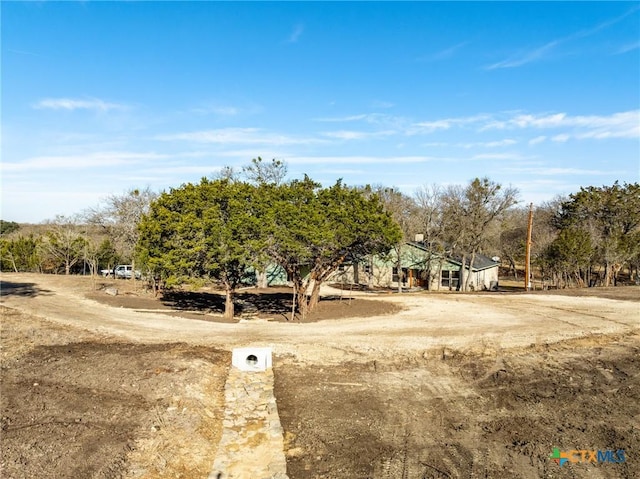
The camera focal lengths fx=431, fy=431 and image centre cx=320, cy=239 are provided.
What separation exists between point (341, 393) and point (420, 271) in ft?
95.9

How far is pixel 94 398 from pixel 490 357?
1055cm

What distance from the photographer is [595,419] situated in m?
8.79

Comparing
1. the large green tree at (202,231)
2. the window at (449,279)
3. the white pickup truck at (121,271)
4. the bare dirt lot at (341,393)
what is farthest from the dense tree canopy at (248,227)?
the white pickup truck at (121,271)

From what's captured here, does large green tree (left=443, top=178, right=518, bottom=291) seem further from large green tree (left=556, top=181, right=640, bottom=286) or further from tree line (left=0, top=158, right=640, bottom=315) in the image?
large green tree (left=556, top=181, right=640, bottom=286)

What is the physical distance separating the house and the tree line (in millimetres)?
668

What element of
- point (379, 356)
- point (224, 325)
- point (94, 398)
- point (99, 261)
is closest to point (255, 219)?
point (224, 325)

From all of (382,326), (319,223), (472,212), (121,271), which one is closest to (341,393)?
(382,326)

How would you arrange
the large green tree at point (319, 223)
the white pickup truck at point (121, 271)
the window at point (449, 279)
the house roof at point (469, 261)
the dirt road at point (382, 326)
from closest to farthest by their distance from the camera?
1. the dirt road at point (382, 326)
2. the large green tree at point (319, 223)
3. the house roof at point (469, 261)
4. the window at point (449, 279)
5. the white pickup truck at point (121, 271)

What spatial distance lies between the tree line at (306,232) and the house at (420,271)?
2.19 feet

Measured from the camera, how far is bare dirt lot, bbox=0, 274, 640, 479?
698cm

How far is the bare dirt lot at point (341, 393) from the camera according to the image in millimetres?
6980

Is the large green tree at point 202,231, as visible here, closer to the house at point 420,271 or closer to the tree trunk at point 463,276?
the house at point 420,271

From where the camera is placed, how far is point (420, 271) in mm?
38094

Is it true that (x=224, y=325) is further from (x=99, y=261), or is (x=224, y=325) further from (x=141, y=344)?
(x=99, y=261)
